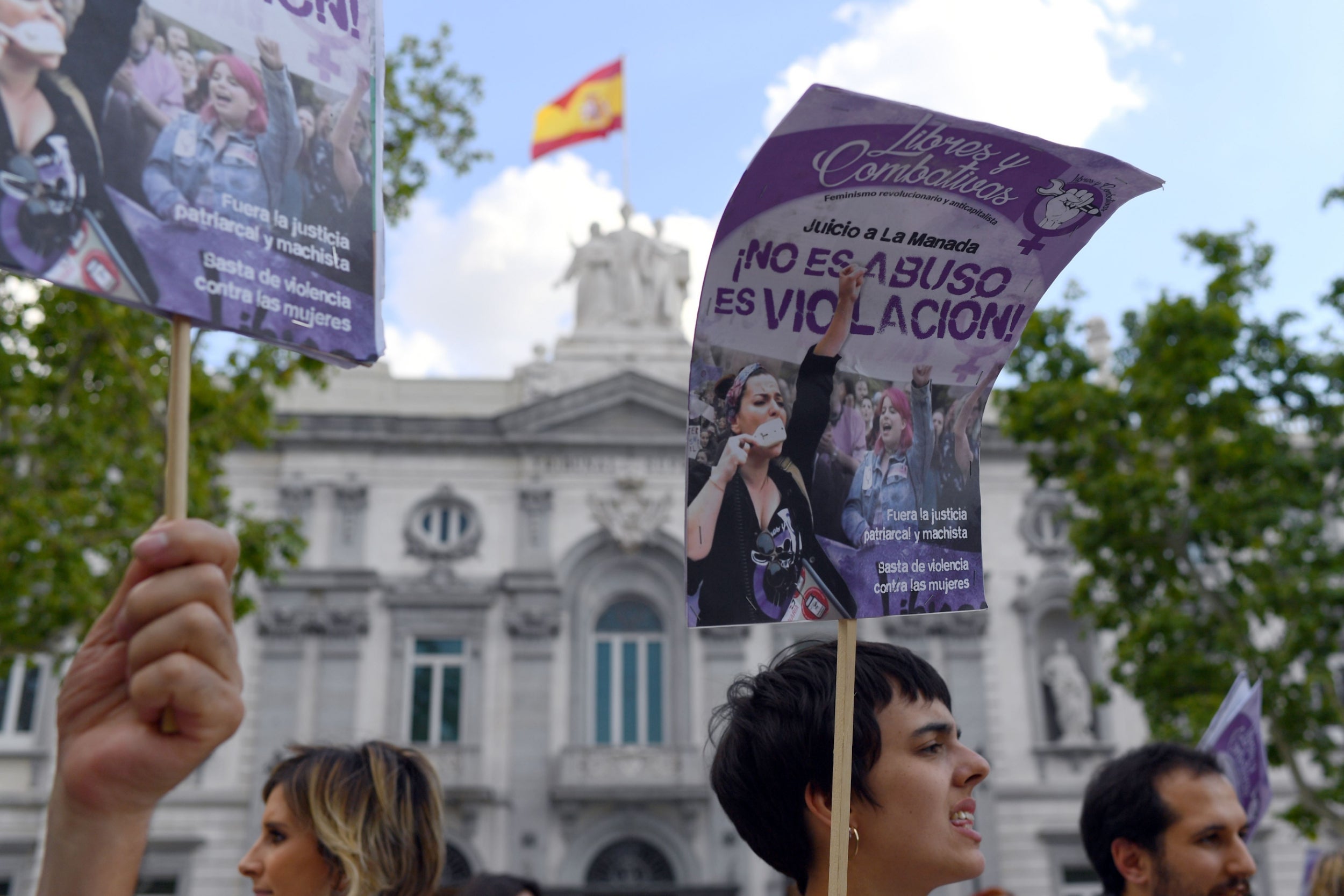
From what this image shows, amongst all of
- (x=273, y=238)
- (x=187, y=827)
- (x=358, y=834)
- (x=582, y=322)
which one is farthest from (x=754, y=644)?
(x=273, y=238)

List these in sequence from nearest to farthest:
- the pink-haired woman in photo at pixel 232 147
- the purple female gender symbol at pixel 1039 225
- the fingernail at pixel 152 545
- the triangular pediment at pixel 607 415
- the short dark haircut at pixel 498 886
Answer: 1. the fingernail at pixel 152 545
2. the pink-haired woman in photo at pixel 232 147
3. the purple female gender symbol at pixel 1039 225
4. the short dark haircut at pixel 498 886
5. the triangular pediment at pixel 607 415

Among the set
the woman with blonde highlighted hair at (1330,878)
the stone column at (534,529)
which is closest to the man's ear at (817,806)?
the woman with blonde highlighted hair at (1330,878)

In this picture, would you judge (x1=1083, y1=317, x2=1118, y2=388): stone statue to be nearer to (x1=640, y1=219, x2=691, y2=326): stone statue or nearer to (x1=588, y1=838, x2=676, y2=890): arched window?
(x1=640, y1=219, x2=691, y2=326): stone statue

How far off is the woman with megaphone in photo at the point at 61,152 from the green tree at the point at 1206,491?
13.4 meters

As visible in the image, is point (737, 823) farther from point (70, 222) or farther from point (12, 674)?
point (12, 674)

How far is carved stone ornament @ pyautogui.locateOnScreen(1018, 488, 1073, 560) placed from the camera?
74.1 feet

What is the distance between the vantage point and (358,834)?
11.8ft

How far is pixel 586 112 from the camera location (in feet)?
83.6

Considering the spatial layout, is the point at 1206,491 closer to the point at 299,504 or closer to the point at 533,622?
the point at 533,622

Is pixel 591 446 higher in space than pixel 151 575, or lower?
higher

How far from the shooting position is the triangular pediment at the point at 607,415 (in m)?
22.5

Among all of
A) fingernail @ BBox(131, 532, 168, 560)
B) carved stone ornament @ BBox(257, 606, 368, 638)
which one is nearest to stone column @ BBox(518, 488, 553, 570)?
carved stone ornament @ BBox(257, 606, 368, 638)

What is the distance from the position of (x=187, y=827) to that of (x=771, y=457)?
19.6 meters

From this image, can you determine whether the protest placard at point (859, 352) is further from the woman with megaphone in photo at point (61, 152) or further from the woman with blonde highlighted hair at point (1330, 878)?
the woman with blonde highlighted hair at point (1330, 878)
